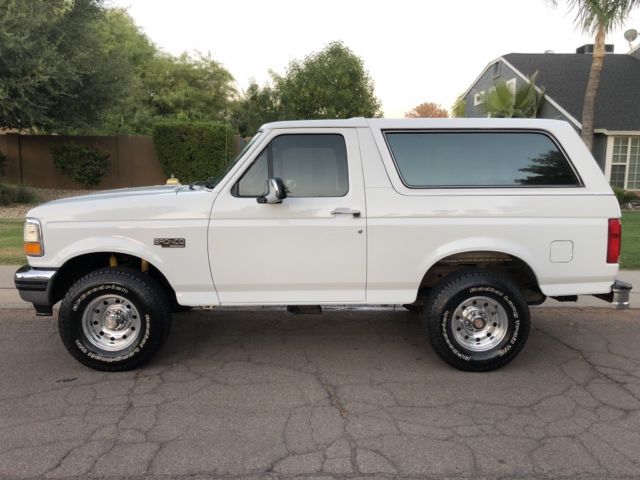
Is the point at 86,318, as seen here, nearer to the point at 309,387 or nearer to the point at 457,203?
the point at 309,387

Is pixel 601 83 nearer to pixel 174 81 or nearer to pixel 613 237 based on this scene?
pixel 613 237

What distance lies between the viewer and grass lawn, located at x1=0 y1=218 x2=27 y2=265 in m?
8.94

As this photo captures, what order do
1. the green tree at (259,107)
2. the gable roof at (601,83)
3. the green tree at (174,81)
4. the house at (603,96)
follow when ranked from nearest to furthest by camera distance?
the house at (603,96), the gable roof at (601,83), the green tree at (259,107), the green tree at (174,81)

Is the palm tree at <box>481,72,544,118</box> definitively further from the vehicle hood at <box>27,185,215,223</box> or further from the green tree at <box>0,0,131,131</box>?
the vehicle hood at <box>27,185,215,223</box>

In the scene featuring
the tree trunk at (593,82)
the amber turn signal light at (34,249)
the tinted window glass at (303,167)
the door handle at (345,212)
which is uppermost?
the tree trunk at (593,82)

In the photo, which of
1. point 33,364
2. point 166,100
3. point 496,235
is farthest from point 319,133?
point 166,100

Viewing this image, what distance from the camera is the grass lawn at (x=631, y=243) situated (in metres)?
8.88

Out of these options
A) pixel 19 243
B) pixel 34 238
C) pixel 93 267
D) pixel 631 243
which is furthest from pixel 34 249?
pixel 631 243

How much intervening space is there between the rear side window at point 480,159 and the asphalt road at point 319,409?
1.59 m

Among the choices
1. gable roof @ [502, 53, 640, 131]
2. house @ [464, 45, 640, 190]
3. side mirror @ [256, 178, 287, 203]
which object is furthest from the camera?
gable roof @ [502, 53, 640, 131]

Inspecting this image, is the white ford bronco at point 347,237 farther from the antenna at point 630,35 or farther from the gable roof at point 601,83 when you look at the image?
the antenna at point 630,35

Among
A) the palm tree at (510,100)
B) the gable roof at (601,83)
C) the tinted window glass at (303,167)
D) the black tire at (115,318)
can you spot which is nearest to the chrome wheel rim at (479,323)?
the tinted window glass at (303,167)

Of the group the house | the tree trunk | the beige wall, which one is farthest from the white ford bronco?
the house

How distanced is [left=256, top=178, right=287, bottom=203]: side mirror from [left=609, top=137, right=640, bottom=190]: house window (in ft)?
65.4
